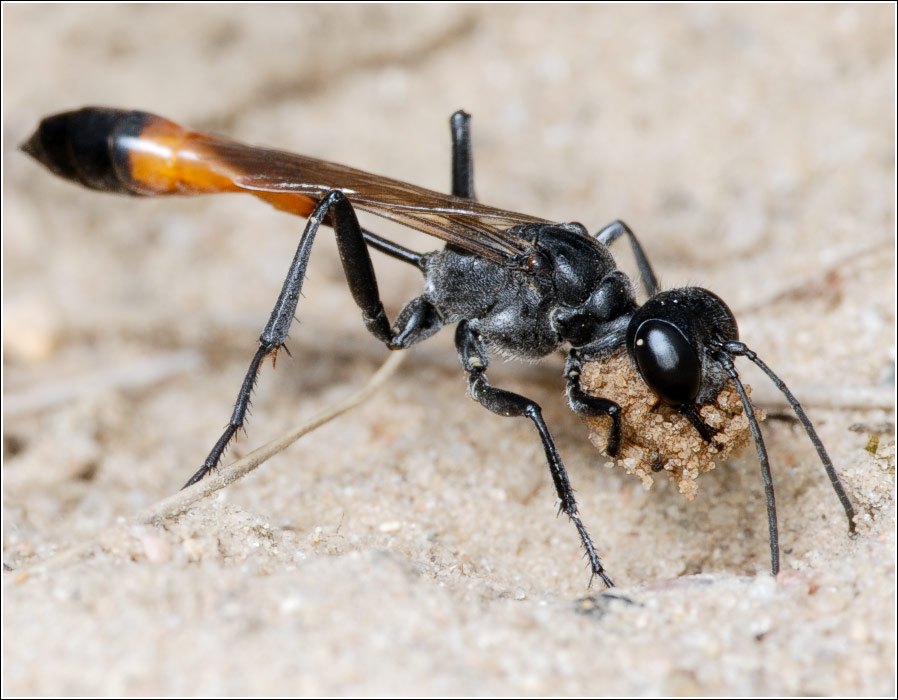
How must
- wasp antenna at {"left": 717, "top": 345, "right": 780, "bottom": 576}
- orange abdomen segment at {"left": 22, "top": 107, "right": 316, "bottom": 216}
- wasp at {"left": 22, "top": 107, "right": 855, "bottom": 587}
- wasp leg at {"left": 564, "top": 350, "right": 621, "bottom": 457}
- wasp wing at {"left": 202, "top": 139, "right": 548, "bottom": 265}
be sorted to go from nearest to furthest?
1. wasp antenna at {"left": 717, "top": 345, "right": 780, "bottom": 576}
2. wasp at {"left": 22, "top": 107, "right": 855, "bottom": 587}
3. wasp leg at {"left": 564, "top": 350, "right": 621, "bottom": 457}
4. wasp wing at {"left": 202, "top": 139, "right": 548, "bottom": 265}
5. orange abdomen segment at {"left": 22, "top": 107, "right": 316, "bottom": 216}

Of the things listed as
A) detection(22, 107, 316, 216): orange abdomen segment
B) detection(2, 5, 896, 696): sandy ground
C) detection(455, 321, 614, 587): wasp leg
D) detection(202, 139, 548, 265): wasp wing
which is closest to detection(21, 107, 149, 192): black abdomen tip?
detection(22, 107, 316, 216): orange abdomen segment

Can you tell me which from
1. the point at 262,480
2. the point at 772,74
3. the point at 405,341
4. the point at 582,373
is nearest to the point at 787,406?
the point at 582,373

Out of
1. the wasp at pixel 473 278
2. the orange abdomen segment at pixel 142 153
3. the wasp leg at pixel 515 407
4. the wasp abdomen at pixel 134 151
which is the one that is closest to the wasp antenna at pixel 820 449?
the wasp at pixel 473 278

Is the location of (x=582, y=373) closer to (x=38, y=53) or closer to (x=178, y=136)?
(x=178, y=136)

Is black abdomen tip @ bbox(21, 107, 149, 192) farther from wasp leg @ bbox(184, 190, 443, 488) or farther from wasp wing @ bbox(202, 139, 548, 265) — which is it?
wasp leg @ bbox(184, 190, 443, 488)

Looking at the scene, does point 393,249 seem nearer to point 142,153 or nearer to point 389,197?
point 389,197

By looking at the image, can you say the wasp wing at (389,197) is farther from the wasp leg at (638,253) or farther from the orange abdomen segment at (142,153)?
the wasp leg at (638,253)
